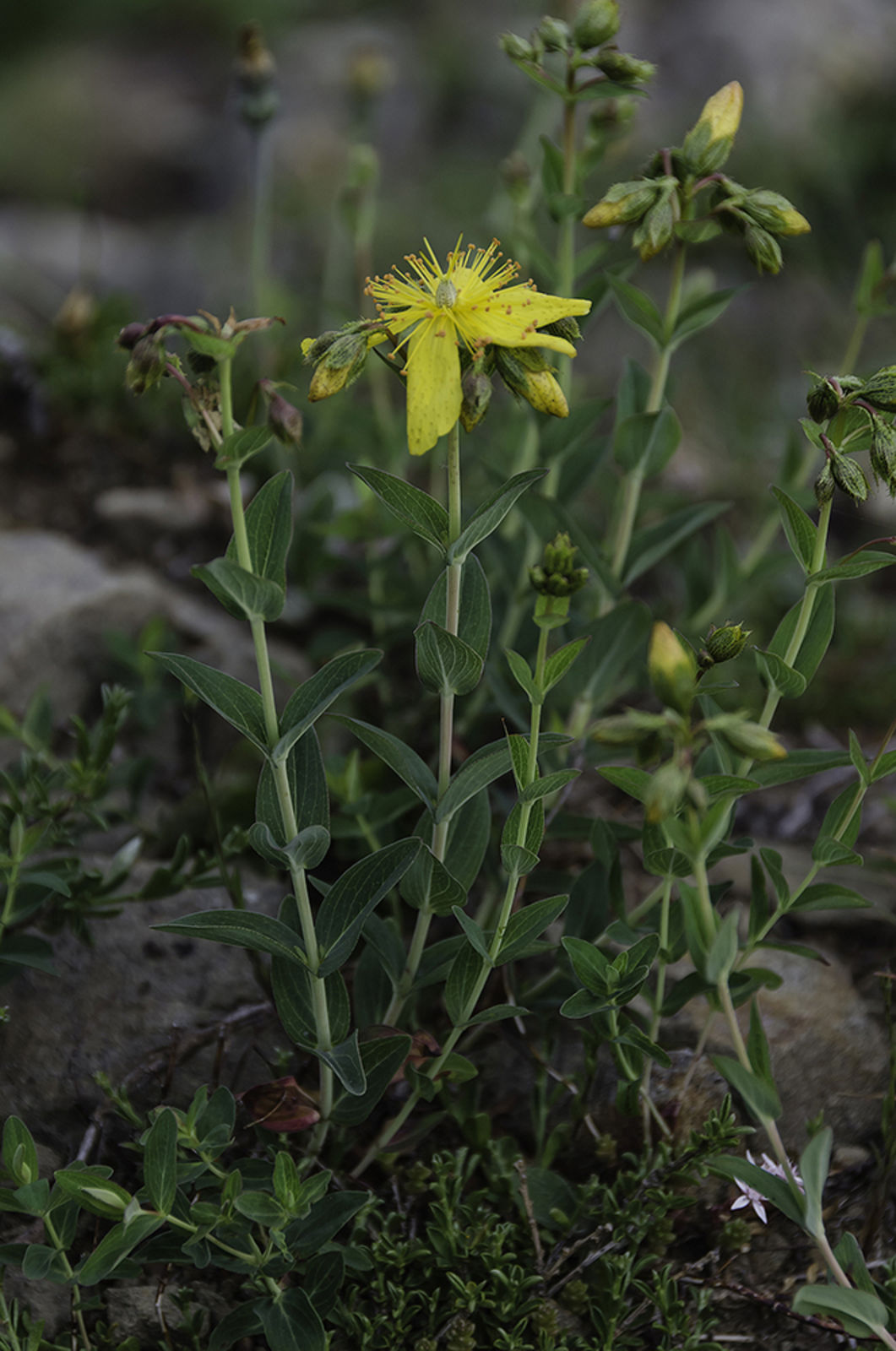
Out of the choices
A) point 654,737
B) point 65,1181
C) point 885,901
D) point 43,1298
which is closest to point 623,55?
point 654,737

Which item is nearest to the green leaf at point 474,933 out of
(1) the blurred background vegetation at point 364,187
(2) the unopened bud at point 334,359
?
(2) the unopened bud at point 334,359

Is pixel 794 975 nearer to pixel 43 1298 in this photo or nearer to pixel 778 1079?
pixel 778 1079

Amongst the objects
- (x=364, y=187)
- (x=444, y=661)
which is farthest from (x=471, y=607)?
(x=364, y=187)

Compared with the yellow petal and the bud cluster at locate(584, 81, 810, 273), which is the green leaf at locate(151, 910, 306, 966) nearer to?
the yellow petal

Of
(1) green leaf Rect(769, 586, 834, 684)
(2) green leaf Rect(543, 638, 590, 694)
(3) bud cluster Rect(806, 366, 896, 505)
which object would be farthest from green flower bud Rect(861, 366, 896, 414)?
(2) green leaf Rect(543, 638, 590, 694)

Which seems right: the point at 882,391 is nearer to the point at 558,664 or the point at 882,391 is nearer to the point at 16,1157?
the point at 558,664

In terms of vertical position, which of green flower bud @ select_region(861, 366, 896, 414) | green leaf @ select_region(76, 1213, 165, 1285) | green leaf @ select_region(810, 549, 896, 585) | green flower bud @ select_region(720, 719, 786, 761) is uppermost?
green flower bud @ select_region(861, 366, 896, 414)
